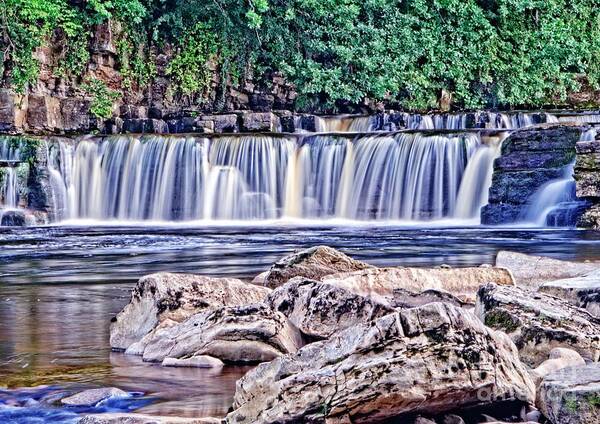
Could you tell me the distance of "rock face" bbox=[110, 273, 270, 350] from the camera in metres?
5.65

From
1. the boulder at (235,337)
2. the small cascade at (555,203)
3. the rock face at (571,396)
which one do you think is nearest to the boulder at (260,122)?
the small cascade at (555,203)

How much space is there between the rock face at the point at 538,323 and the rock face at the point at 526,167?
14.2 m

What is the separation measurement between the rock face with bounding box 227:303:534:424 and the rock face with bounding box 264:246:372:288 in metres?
3.35

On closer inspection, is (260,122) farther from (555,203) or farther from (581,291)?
(581,291)

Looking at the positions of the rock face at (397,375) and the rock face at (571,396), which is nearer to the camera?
the rock face at (571,396)

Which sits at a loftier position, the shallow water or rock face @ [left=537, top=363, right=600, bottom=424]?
rock face @ [left=537, top=363, right=600, bottom=424]

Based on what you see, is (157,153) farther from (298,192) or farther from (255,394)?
(255,394)

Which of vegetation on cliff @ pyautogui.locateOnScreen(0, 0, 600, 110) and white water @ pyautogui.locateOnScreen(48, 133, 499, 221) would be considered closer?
white water @ pyautogui.locateOnScreen(48, 133, 499, 221)

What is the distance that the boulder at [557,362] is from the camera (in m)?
4.05

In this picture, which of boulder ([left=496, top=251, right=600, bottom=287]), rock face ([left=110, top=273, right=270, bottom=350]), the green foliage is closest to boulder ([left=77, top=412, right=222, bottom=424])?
rock face ([left=110, top=273, right=270, bottom=350])

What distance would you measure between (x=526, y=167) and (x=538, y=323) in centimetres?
1504

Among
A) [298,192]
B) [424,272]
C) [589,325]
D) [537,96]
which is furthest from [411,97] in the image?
[589,325]

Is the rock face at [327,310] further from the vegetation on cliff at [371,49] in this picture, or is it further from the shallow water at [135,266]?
the vegetation on cliff at [371,49]

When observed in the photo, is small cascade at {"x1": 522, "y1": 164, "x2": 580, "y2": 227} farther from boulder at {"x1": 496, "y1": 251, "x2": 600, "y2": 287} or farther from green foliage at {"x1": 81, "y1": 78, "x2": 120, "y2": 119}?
green foliage at {"x1": 81, "y1": 78, "x2": 120, "y2": 119}
